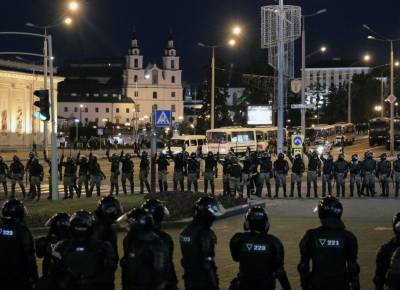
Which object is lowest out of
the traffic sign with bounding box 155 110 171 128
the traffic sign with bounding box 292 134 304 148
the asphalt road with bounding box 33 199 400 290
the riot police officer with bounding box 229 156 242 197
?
the asphalt road with bounding box 33 199 400 290

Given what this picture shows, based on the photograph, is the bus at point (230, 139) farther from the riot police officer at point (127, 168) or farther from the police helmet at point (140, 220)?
the police helmet at point (140, 220)

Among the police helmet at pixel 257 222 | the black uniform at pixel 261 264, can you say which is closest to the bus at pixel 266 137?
the police helmet at pixel 257 222

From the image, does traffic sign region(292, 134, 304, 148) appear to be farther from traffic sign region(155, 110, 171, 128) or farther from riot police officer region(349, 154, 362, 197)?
traffic sign region(155, 110, 171, 128)

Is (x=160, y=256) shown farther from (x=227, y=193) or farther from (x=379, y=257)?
(x=227, y=193)

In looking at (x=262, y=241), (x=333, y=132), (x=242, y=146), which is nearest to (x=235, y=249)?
(x=262, y=241)

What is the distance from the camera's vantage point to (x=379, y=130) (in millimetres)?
71125

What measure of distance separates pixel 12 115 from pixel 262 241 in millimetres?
91109

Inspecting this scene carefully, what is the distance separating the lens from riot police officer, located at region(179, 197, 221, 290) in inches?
288

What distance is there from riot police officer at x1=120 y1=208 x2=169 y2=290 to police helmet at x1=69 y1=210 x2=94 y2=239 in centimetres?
44

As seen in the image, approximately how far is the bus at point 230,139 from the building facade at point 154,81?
95934 mm

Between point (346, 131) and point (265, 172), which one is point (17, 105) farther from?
point (265, 172)

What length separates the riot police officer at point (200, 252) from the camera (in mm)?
7305

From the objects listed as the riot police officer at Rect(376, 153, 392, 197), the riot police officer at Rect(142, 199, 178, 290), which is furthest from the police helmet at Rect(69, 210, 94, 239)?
the riot police officer at Rect(376, 153, 392, 197)

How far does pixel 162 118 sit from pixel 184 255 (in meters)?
15.8
